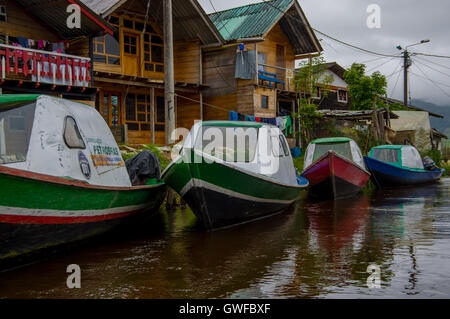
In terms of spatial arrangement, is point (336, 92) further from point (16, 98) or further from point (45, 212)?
point (45, 212)

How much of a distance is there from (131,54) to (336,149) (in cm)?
964

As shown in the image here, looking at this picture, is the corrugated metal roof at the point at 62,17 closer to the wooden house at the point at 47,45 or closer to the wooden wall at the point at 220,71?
the wooden house at the point at 47,45

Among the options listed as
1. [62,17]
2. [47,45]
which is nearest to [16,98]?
[62,17]

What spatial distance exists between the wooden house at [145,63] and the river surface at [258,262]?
433 inches

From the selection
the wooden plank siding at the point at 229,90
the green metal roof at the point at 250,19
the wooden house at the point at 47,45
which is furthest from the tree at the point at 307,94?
the wooden house at the point at 47,45

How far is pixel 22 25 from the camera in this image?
16328mm

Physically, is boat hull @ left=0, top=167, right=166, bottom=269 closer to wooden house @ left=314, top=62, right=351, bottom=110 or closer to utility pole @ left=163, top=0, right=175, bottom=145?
utility pole @ left=163, top=0, right=175, bottom=145

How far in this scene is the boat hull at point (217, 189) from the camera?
8141 mm

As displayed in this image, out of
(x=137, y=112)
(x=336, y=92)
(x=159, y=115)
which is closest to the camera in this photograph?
(x=137, y=112)

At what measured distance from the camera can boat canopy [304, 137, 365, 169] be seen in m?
16.0

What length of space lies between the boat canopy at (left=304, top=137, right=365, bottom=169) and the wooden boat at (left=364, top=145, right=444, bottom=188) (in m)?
2.34

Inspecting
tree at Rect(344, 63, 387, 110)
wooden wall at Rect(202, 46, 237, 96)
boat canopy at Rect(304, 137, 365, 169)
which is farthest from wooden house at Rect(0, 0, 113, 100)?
tree at Rect(344, 63, 387, 110)

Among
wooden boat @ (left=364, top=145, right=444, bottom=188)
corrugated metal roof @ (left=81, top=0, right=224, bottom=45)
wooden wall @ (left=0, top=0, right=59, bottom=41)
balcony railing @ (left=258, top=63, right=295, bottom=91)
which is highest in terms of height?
corrugated metal roof @ (left=81, top=0, right=224, bottom=45)
